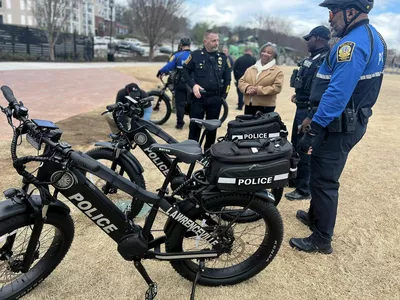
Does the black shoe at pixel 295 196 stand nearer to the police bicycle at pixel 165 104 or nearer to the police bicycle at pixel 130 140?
the police bicycle at pixel 130 140

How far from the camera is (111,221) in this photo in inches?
80.4

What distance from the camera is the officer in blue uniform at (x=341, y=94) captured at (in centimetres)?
226

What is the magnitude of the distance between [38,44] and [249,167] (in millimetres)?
23577

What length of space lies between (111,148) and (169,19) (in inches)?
1096

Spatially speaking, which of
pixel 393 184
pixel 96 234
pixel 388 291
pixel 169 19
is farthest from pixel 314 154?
pixel 169 19

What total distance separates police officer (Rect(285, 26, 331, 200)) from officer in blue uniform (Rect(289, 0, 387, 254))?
103 cm

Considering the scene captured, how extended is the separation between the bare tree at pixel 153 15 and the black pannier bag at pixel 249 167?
27.6m

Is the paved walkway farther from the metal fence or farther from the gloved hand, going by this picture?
the metal fence

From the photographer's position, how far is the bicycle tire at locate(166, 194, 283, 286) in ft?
7.02

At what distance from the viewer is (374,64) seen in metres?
2.30

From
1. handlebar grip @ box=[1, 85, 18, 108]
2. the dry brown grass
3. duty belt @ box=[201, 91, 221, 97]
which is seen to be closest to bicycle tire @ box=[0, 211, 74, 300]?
the dry brown grass

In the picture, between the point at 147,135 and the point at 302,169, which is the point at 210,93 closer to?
the point at 302,169

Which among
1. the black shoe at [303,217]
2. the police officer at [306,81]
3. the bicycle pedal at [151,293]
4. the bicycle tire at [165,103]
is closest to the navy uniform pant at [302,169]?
the police officer at [306,81]

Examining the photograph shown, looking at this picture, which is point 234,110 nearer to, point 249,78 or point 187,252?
point 249,78
